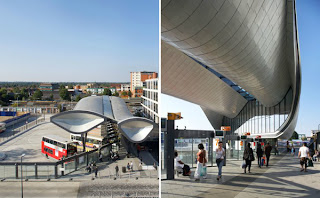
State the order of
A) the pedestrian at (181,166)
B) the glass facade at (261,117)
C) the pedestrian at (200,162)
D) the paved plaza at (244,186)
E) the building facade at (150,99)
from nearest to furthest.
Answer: the paved plaza at (244,186) < the pedestrian at (200,162) < the pedestrian at (181,166) < the building facade at (150,99) < the glass facade at (261,117)

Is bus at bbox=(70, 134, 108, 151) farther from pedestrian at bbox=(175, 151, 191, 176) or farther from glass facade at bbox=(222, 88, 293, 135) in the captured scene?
glass facade at bbox=(222, 88, 293, 135)

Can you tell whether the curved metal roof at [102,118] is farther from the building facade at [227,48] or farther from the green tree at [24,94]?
the building facade at [227,48]

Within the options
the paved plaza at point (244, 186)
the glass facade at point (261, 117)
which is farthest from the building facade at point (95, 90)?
the glass facade at point (261, 117)

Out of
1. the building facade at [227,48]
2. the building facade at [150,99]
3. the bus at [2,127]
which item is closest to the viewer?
the building facade at [227,48]

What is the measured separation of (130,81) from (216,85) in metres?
12.1

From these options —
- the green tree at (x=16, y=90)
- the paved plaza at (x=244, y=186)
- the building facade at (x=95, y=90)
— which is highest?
the building facade at (x=95, y=90)

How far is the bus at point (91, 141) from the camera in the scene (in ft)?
22.5

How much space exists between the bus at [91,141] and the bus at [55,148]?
416 millimetres

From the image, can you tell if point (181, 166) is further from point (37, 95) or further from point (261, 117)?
point (261, 117)

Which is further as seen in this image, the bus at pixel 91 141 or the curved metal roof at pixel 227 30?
the bus at pixel 91 141

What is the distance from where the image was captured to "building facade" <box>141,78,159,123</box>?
20.2ft

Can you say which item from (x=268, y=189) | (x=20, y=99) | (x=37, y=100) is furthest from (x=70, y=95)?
(x=268, y=189)

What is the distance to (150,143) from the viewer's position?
8.06m

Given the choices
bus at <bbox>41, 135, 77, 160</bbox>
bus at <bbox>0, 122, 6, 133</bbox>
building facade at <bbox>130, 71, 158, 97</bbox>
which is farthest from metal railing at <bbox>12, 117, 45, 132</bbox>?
building facade at <bbox>130, 71, 158, 97</bbox>
